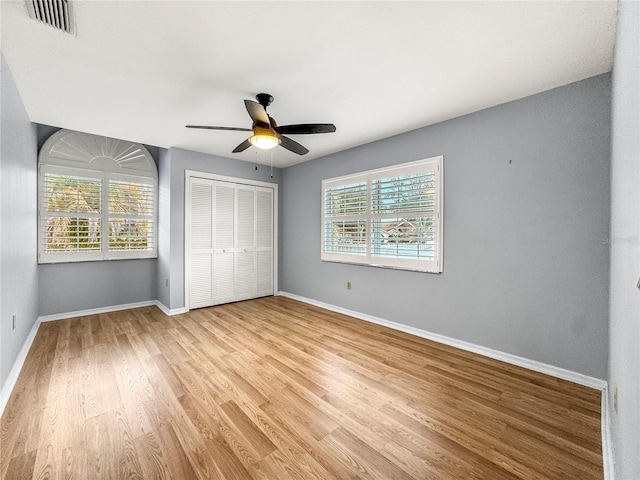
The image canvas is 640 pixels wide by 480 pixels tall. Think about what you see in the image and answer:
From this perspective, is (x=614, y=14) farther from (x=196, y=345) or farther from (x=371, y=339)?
(x=196, y=345)

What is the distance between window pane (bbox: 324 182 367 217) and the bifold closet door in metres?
1.40

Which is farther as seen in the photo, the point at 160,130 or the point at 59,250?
the point at 59,250

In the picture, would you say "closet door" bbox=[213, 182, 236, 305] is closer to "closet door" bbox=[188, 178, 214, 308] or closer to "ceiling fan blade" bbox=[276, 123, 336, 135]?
"closet door" bbox=[188, 178, 214, 308]

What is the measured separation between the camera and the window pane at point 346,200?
3895 millimetres

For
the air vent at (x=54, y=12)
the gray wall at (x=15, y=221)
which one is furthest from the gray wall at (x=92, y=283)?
the air vent at (x=54, y=12)

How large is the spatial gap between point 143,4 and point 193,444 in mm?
2547

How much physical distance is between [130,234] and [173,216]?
3.06 feet

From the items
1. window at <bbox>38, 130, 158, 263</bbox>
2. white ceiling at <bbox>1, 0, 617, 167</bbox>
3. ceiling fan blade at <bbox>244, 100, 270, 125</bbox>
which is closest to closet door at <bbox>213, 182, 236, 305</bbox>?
window at <bbox>38, 130, 158, 263</bbox>

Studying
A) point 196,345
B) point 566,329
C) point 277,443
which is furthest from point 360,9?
point 196,345

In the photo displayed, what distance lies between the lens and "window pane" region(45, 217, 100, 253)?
3.71m

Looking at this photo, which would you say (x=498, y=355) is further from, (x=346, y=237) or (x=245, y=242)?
(x=245, y=242)

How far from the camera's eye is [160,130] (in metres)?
3.39

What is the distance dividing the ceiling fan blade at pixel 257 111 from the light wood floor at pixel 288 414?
7.29ft

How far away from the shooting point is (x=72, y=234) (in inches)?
152
